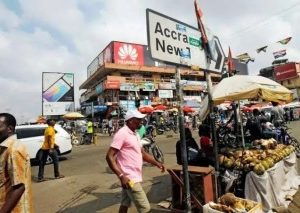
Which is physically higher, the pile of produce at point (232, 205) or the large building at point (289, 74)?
the large building at point (289, 74)

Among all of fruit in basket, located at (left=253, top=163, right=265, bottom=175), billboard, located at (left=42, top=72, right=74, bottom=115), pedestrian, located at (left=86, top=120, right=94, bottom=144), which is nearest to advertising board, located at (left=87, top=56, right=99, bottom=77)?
billboard, located at (left=42, top=72, right=74, bottom=115)

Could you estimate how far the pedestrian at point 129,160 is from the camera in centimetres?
448

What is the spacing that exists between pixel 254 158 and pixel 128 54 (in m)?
47.6

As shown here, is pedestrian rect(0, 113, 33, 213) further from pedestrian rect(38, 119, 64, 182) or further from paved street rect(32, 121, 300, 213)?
pedestrian rect(38, 119, 64, 182)

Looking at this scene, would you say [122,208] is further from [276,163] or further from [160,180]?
[160,180]

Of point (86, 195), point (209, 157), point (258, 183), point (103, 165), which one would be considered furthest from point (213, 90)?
point (103, 165)

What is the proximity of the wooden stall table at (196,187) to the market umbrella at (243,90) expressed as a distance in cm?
144

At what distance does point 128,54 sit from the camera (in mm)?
53000

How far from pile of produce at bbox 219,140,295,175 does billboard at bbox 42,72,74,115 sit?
2746 cm

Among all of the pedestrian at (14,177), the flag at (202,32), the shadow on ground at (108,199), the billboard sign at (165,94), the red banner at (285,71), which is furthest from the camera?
the red banner at (285,71)

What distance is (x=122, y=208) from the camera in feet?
15.9

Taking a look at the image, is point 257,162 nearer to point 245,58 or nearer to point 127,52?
point 245,58

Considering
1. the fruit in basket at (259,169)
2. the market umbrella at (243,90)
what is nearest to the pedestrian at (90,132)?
the market umbrella at (243,90)

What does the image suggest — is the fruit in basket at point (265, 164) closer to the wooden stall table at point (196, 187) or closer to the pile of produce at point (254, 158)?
the pile of produce at point (254, 158)
